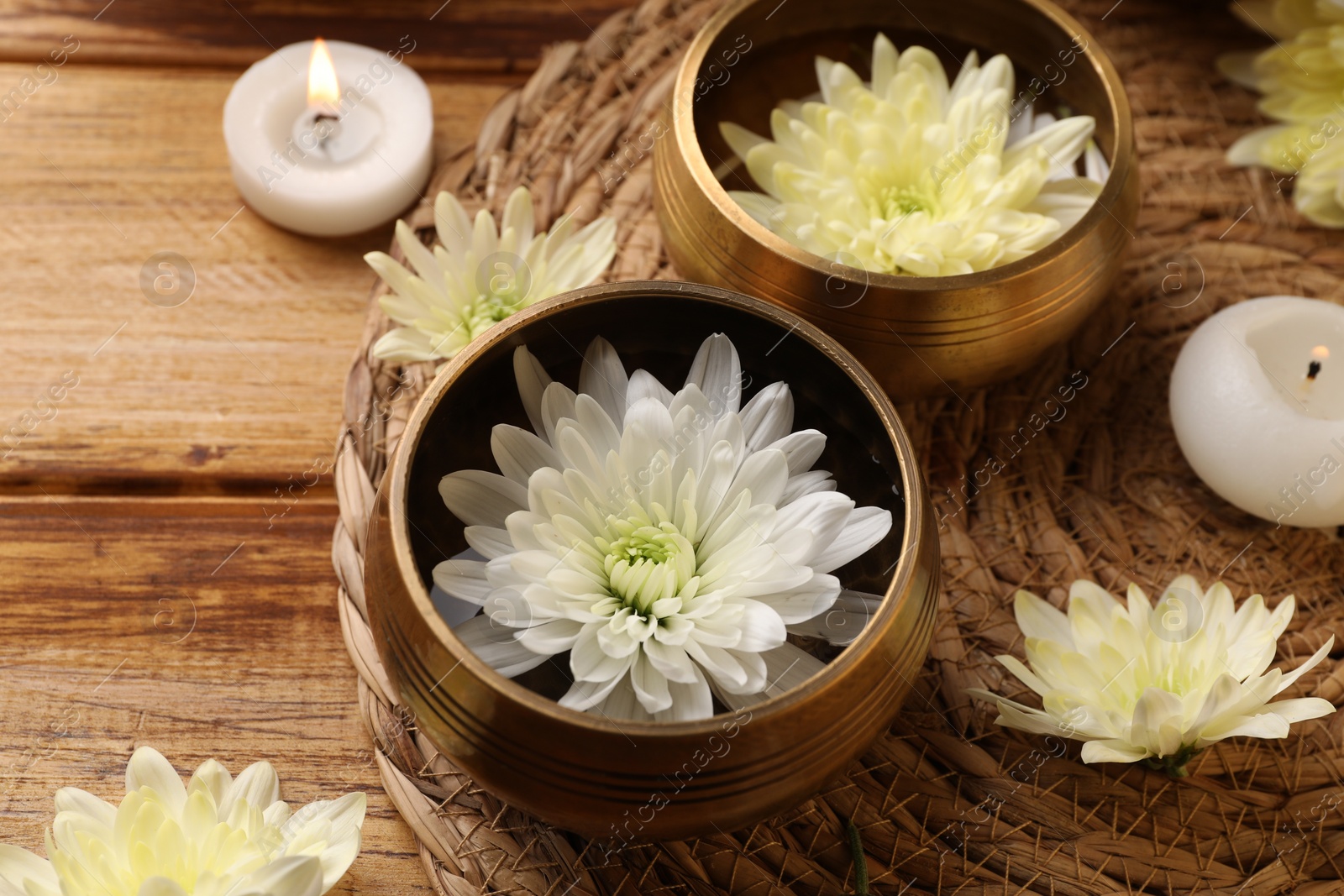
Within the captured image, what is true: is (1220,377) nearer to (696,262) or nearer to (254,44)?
(696,262)

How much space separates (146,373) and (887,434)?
45 centimetres

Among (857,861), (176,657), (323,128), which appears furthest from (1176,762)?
(323,128)

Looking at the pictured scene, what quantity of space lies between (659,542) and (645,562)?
0.02 metres

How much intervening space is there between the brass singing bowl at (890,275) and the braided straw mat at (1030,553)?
0.08 meters

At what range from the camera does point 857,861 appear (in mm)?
540

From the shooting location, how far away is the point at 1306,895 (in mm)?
551

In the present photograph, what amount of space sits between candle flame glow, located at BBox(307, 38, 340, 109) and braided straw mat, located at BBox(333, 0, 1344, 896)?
0.28 ft

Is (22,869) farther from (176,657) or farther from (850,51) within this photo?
(850,51)

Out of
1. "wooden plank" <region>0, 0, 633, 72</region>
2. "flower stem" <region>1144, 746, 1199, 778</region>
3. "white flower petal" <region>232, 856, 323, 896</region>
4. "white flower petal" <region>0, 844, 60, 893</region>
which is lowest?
"flower stem" <region>1144, 746, 1199, 778</region>

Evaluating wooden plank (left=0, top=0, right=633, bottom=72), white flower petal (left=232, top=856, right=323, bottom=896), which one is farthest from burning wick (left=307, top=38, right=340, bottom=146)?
white flower petal (left=232, top=856, right=323, bottom=896)

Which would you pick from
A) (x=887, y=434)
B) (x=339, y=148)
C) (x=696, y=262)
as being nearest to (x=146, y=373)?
(x=339, y=148)

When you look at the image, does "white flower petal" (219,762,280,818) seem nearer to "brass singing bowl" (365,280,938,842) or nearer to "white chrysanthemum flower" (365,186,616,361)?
A: "brass singing bowl" (365,280,938,842)

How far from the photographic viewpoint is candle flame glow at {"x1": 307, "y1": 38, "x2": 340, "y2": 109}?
2.39 feet

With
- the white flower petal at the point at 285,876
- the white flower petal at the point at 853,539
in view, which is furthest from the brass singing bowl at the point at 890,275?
the white flower petal at the point at 285,876
